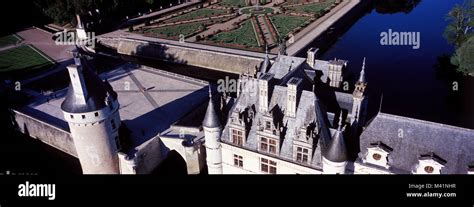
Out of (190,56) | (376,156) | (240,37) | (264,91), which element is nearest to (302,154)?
(376,156)

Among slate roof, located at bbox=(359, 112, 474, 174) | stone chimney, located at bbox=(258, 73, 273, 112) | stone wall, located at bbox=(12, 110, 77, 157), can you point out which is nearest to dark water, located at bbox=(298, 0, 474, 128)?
slate roof, located at bbox=(359, 112, 474, 174)

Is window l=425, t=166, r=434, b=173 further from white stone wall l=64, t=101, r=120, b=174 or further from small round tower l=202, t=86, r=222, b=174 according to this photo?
white stone wall l=64, t=101, r=120, b=174

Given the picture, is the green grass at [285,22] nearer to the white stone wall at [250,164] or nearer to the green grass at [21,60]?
the green grass at [21,60]

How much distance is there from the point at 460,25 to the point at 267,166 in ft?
175

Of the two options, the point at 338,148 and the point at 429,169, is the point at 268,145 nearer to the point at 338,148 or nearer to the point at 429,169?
the point at 338,148

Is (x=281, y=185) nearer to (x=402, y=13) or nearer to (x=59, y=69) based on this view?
(x=59, y=69)

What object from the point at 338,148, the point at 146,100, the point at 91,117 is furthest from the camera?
the point at 146,100

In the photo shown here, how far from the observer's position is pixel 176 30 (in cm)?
8138

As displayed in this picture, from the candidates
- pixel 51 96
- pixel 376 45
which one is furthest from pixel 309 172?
pixel 376 45

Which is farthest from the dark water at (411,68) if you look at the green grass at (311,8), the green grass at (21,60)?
the green grass at (21,60)

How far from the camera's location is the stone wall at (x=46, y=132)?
38.2m

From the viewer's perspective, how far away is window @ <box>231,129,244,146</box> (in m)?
28.8

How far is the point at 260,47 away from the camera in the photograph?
66.9 m

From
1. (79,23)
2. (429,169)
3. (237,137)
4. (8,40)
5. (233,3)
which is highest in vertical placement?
(233,3)
